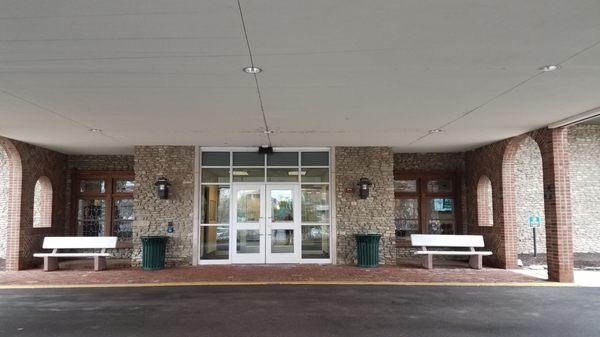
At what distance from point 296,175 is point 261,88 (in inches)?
240

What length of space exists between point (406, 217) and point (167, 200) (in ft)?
23.6

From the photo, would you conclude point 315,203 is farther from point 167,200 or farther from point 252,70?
point 252,70

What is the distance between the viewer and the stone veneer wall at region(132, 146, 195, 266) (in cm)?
1192

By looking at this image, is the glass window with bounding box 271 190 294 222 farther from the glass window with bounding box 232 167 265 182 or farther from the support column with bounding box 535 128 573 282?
the support column with bounding box 535 128 573 282

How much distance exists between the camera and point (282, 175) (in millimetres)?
12625

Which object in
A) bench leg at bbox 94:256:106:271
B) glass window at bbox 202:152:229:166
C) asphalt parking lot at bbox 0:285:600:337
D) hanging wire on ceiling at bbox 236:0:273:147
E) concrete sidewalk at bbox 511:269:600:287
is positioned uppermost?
hanging wire on ceiling at bbox 236:0:273:147

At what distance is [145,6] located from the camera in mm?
4008

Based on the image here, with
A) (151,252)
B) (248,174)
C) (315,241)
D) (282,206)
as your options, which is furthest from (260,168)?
(151,252)

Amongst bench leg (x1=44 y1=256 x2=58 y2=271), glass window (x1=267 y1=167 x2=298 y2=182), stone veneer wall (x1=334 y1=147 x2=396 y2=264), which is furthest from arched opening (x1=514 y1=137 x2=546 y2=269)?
bench leg (x1=44 y1=256 x2=58 y2=271)

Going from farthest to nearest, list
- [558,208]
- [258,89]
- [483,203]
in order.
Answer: [483,203] → [558,208] → [258,89]

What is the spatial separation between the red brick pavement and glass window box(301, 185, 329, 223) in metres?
1.43

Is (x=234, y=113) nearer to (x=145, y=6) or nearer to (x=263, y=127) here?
(x=263, y=127)

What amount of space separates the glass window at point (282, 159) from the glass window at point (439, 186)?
179 inches

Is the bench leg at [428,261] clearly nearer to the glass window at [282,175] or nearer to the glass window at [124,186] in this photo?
the glass window at [282,175]
